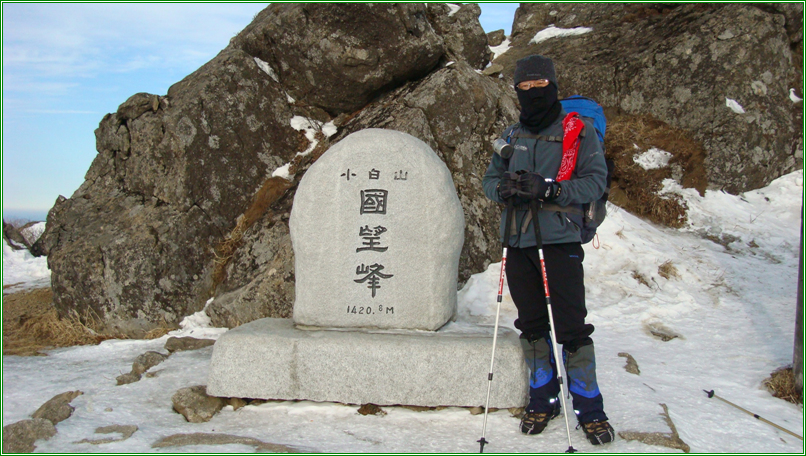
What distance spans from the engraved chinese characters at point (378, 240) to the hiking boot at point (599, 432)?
1548 millimetres

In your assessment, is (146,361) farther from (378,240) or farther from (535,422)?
(535,422)

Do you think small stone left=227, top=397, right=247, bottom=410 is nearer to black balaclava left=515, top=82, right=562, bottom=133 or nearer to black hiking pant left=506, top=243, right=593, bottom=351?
black hiking pant left=506, top=243, right=593, bottom=351

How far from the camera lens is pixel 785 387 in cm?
477

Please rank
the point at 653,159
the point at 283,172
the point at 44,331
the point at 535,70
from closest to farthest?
the point at 535,70 < the point at 44,331 < the point at 283,172 < the point at 653,159

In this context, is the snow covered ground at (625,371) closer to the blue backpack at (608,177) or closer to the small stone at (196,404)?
the small stone at (196,404)

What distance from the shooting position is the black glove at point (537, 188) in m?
3.62

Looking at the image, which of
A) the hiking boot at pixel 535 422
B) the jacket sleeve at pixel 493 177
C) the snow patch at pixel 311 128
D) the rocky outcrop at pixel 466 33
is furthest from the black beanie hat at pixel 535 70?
the rocky outcrop at pixel 466 33

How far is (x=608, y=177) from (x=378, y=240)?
6.39 ft

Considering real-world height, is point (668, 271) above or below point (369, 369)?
above

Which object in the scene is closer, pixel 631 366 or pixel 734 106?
pixel 631 366

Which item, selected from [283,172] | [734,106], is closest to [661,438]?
[283,172]

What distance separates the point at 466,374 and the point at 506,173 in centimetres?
161

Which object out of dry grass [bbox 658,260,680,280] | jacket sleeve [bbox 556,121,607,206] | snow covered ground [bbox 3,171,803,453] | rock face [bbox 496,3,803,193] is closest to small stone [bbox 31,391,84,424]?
snow covered ground [bbox 3,171,803,453]

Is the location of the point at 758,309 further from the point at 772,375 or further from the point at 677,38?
the point at 677,38
